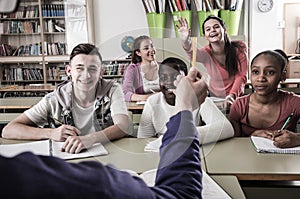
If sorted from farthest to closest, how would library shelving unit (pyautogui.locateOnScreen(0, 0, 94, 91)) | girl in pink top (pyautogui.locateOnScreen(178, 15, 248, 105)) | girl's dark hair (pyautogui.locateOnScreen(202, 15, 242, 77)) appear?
library shelving unit (pyautogui.locateOnScreen(0, 0, 94, 91)), girl's dark hair (pyautogui.locateOnScreen(202, 15, 242, 77)), girl in pink top (pyautogui.locateOnScreen(178, 15, 248, 105))

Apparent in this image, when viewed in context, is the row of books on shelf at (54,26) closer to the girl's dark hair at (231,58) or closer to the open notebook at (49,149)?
the girl's dark hair at (231,58)

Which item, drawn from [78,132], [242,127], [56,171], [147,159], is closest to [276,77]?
[242,127]

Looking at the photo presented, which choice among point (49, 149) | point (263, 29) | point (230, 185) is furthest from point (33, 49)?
point (230, 185)

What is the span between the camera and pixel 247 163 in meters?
1.23

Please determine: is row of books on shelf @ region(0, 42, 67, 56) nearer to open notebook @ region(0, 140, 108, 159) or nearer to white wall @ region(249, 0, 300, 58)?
white wall @ region(249, 0, 300, 58)

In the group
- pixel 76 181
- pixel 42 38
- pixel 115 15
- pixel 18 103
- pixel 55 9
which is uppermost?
pixel 55 9

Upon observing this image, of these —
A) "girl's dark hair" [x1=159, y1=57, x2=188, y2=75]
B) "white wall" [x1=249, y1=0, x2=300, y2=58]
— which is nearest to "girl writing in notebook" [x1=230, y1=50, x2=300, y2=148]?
"girl's dark hair" [x1=159, y1=57, x2=188, y2=75]

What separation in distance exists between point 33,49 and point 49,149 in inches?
174

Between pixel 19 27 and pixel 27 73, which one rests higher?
pixel 19 27

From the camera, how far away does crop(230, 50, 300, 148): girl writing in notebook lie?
1674mm

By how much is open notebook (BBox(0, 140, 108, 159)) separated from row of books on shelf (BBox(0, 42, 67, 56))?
13.3ft

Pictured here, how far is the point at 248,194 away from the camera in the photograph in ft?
4.64

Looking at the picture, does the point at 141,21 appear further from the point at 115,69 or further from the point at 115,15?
the point at 115,69

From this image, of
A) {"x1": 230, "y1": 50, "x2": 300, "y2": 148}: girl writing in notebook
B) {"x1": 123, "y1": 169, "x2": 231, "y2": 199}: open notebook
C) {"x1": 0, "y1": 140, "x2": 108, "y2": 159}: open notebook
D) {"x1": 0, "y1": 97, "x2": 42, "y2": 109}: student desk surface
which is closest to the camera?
{"x1": 123, "y1": 169, "x2": 231, "y2": 199}: open notebook
